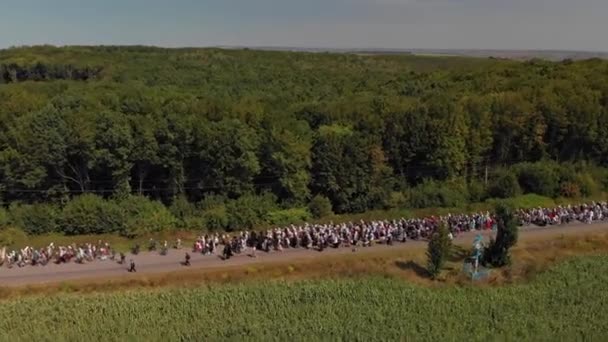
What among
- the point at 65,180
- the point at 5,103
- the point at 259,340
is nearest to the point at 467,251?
the point at 259,340

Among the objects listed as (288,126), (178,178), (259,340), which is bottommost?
(259,340)

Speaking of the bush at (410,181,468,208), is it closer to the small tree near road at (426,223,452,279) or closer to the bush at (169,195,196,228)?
the small tree near road at (426,223,452,279)

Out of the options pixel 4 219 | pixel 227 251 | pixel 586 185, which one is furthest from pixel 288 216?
pixel 586 185

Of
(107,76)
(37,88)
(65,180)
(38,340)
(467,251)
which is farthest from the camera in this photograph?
(107,76)

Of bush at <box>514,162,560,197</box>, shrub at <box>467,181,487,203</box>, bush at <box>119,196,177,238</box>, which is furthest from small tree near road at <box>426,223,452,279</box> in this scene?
bush at <box>514,162,560,197</box>

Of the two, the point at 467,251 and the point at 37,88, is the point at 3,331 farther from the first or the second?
the point at 37,88

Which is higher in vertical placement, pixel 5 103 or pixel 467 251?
pixel 5 103
